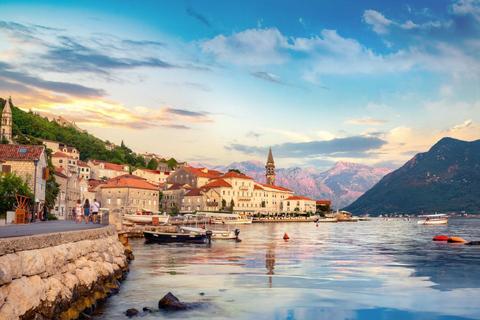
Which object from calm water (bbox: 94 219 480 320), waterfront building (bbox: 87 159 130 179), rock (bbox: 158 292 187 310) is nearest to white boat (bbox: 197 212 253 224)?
waterfront building (bbox: 87 159 130 179)

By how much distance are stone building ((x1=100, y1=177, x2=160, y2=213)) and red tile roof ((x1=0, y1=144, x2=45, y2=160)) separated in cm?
6180

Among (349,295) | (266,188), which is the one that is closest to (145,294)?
(349,295)

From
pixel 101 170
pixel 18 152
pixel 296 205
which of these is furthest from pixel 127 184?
pixel 296 205

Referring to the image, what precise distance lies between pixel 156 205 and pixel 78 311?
112 m

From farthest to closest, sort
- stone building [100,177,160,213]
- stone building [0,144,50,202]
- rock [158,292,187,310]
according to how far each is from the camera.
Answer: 1. stone building [100,177,160,213]
2. stone building [0,144,50,202]
3. rock [158,292,187,310]

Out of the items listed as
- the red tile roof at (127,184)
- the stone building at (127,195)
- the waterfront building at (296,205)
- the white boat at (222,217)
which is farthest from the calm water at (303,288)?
the waterfront building at (296,205)

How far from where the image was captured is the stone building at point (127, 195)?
115562 millimetres

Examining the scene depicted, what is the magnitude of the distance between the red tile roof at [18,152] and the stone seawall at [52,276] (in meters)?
34.7

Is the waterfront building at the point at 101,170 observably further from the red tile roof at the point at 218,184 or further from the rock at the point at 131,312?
the rock at the point at 131,312

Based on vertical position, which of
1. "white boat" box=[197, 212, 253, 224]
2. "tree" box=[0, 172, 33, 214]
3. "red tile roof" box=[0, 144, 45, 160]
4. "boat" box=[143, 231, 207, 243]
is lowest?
"white boat" box=[197, 212, 253, 224]

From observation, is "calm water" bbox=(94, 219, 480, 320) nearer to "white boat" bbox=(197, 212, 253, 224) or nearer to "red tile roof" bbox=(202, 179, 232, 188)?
"white boat" bbox=(197, 212, 253, 224)

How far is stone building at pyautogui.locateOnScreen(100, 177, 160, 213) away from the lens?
11556 centimetres

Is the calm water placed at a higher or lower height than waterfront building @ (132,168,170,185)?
lower

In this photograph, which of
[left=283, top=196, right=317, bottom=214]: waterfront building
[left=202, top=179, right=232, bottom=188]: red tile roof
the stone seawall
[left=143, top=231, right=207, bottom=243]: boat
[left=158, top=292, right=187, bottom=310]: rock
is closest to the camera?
the stone seawall
